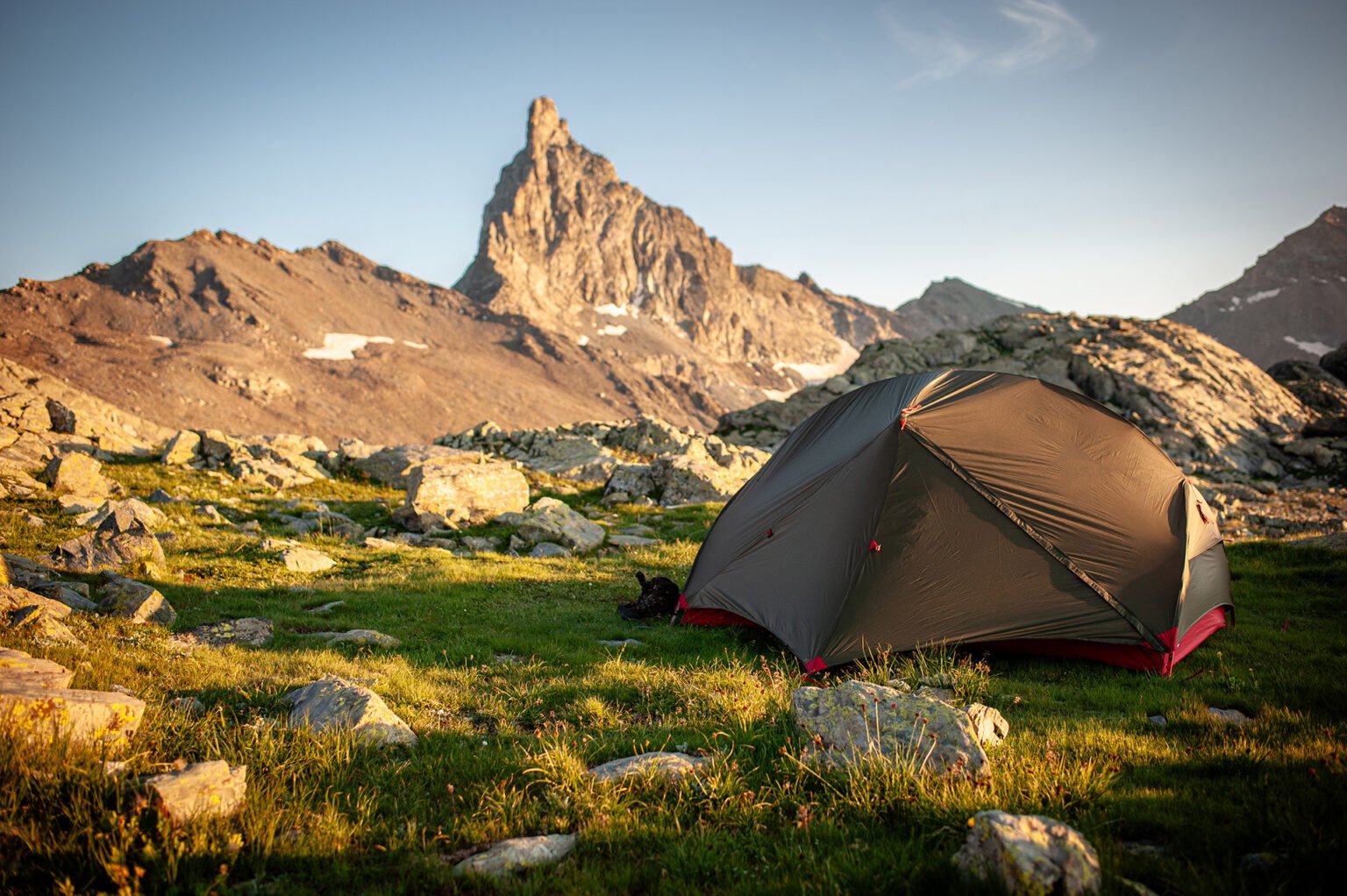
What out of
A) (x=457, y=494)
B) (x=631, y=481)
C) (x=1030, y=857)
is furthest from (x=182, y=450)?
(x=1030, y=857)

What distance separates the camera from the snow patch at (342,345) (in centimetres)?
11719

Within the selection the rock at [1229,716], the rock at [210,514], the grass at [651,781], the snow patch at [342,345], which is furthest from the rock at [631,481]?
the snow patch at [342,345]

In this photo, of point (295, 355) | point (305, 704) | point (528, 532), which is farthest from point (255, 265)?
point (305, 704)

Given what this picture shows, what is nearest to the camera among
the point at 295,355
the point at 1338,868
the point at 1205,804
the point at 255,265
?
the point at 1338,868

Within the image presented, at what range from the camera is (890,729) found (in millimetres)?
4699

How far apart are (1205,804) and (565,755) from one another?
4.33 m

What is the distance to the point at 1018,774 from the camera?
14.4 ft

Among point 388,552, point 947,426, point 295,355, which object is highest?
point 295,355

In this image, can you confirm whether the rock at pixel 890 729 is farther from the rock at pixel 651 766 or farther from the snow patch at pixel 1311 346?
the snow patch at pixel 1311 346

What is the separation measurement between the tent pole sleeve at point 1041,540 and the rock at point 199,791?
310 inches

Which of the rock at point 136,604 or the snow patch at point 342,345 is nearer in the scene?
the rock at point 136,604

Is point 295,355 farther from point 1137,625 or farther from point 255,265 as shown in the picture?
point 1137,625

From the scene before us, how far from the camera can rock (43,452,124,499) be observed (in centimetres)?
1506

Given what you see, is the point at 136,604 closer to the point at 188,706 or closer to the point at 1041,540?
the point at 188,706
